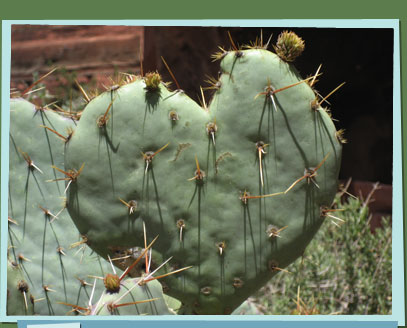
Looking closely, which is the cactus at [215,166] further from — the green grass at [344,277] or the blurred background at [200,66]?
the blurred background at [200,66]

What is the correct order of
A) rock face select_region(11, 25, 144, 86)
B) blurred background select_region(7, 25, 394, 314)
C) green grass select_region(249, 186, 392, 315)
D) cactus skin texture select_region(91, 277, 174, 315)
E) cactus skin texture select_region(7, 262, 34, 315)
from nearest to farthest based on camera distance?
cactus skin texture select_region(91, 277, 174, 315) → cactus skin texture select_region(7, 262, 34, 315) → green grass select_region(249, 186, 392, 315) → blurred background select_region(7, 25, 394, 314) → rock face select_region(11, 25, 144, 86)

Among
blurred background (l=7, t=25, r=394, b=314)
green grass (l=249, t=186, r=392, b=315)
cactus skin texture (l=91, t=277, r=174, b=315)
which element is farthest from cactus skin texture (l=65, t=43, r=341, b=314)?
blurred background (l=7, t=25, r=394, b=314)

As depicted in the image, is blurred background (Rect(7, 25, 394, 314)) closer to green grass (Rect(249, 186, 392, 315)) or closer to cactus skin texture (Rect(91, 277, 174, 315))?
green grass (Rect(249, 186, 392, 315))

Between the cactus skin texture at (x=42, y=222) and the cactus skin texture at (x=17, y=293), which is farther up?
the cactus skin texture at (x=42, y=222)

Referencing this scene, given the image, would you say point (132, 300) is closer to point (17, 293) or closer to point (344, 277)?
point (17, 293)

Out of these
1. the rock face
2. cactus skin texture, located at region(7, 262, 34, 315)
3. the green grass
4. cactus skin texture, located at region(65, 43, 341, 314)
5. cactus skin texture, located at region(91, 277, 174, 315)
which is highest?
the rock face

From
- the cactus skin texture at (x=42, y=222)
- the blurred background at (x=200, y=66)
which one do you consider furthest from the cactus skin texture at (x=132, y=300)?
the blurred background at (x=200, y=66)
